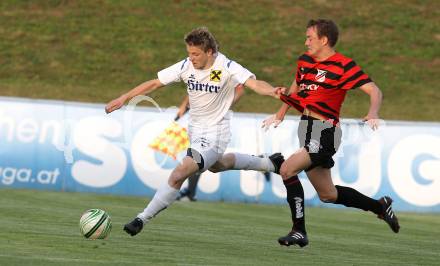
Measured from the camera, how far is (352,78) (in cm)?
1159

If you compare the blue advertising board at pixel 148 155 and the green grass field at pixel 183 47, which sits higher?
the blue advertising board at pixel 148 155

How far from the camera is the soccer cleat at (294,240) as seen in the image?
11.4m

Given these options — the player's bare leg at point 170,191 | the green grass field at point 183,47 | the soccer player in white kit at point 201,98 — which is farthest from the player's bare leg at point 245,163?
the green grass field at point 183,47

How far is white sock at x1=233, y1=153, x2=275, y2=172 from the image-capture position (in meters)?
12.9

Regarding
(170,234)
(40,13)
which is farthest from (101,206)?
(40,13)

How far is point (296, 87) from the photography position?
12.0 meters

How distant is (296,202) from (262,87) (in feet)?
4.19

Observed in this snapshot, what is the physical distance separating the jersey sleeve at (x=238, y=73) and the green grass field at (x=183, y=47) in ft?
63.2

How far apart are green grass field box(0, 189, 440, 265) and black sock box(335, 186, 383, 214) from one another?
1.62 feet

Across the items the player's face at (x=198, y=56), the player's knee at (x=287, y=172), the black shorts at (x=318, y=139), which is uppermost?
the player's face at (x=198, y=56)

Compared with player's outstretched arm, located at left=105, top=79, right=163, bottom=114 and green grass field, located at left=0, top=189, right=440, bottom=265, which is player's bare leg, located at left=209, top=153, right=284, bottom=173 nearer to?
green grass field, located at left=0, top=189, right=440, bottom=265

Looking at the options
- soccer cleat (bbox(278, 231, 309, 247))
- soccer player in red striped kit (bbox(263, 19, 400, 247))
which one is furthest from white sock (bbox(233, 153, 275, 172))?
soccer cleat (bbox(278, 231, 309, 247))

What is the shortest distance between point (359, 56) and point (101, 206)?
19.7 metres

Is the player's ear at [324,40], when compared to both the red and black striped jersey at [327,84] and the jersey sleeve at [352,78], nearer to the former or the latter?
the red and black striped jersey at [327,84]
